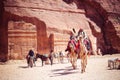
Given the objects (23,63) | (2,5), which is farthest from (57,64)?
(2,5)

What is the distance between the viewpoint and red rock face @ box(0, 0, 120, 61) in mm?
14273

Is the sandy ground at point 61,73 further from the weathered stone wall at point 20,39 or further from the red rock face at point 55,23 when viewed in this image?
the red rock face at point 55,23

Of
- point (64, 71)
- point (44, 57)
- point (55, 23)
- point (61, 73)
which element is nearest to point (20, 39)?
point (44, 57)

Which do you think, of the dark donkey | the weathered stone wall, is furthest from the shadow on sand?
the weathered stone wall

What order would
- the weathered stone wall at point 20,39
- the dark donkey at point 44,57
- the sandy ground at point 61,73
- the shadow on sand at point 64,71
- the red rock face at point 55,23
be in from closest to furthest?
the sandy ground at point 61,73 < the shadow on sand at point 64,71 < the dark donkey at point 44,57 < the weathered stone wall at point 20,39 < the red rock face at point 55,23

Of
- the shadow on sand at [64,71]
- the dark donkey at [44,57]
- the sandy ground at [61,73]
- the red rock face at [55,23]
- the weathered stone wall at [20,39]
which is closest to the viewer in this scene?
the sandy ground at [61,73]

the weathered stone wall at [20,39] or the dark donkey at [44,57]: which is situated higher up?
the weathered stone wall at [20,39]

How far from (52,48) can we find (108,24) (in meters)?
4.89

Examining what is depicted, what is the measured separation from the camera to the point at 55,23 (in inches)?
630

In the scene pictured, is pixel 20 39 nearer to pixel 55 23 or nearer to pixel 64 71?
pixel 55 23

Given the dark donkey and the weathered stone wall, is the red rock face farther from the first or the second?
the dark donkey

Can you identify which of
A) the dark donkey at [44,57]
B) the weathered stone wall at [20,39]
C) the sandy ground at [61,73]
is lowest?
the sandy ground at [61,73]

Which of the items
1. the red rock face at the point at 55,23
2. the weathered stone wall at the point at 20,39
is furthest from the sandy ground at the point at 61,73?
the red rock face at the point at 55,23

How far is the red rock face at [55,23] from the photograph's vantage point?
14.3m
